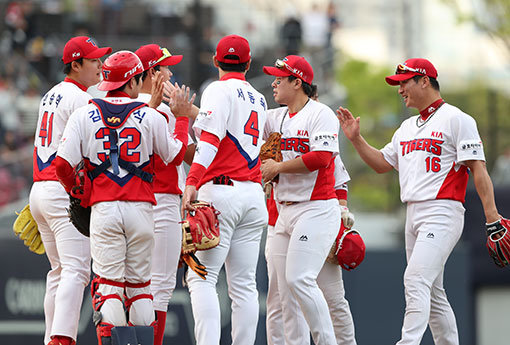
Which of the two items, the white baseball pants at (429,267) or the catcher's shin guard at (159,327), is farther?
the catcher's shin guard at (159,327)

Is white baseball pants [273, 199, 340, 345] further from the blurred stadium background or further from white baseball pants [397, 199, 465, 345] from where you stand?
the blurred stadium background

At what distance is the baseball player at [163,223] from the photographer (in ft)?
22.4

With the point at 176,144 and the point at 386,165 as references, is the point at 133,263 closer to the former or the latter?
the point at 176,144

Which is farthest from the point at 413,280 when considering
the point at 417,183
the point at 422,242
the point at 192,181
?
the point at 192,181

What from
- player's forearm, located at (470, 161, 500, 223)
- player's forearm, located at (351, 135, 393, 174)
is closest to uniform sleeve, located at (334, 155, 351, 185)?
player's forearm, located at (351, 135, 393, 174)

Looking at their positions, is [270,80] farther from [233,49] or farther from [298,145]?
[233,49]

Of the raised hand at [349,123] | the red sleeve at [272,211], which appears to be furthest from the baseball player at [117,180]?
the raised hand at [349,123]

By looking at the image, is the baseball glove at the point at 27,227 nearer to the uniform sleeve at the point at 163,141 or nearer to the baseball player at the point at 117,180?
the baseball player at the point at 117,180

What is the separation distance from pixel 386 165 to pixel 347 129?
49 cm

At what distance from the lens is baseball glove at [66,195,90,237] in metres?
6.18

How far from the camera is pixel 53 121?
6.69 m

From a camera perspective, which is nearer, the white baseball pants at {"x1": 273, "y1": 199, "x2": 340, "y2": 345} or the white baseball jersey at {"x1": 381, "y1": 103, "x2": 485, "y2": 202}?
the white baseball pants at {"x1": 273, "y1": 199, "x2": 340, "y2": 345}

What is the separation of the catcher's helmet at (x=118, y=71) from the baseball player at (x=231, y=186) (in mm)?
621

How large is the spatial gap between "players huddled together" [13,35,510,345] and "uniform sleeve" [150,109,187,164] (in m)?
0.01
